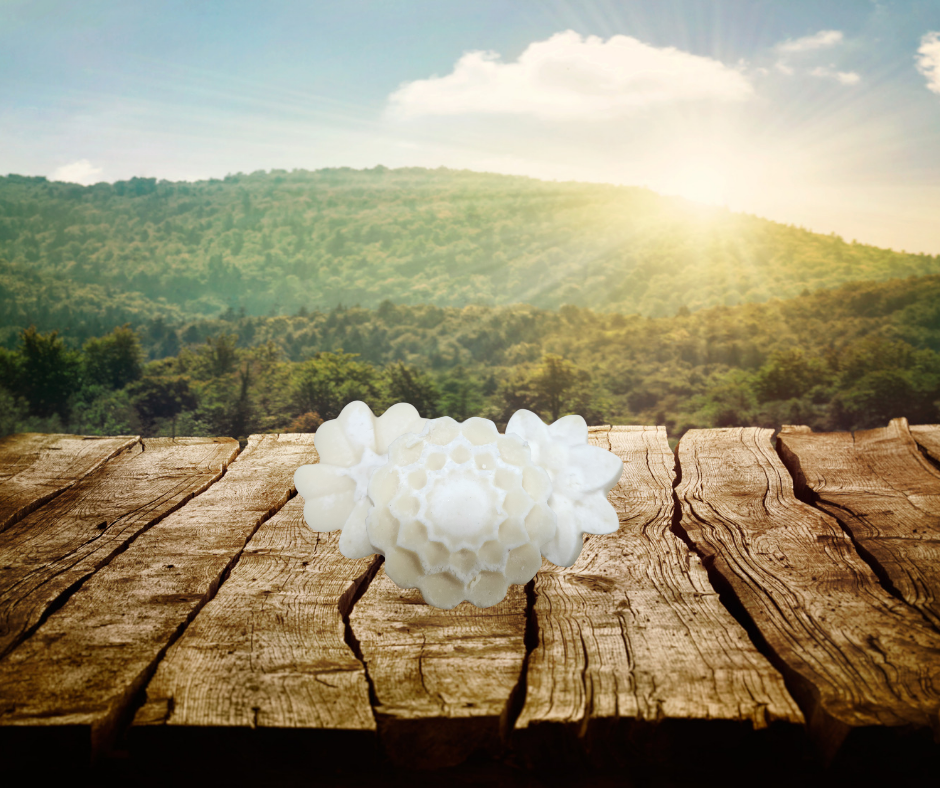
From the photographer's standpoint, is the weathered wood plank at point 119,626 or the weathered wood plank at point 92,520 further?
the weathered wood plank at point 92,520

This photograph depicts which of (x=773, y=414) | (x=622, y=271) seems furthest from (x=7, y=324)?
(x=773, y=414)

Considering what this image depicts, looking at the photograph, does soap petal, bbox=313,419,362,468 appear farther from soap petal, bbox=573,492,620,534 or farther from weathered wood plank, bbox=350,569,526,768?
soap petal, bbox=573,492,620,534

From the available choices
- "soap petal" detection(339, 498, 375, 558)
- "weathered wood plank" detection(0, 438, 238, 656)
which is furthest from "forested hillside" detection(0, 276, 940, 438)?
"soap petal" detection(339, 498, 375, 558)

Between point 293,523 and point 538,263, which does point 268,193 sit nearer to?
point 538,263

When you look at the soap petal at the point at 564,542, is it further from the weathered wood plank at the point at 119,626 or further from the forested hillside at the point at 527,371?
the forested hillside at the point at 527,371

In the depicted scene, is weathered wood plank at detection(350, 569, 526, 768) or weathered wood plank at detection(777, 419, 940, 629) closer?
weathered wood plank at detection(350, 569, 526, 768)

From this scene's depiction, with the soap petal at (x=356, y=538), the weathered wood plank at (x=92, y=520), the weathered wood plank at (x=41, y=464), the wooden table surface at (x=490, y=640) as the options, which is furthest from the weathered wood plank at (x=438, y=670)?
the weathered wood plank at (x=41, y=464)

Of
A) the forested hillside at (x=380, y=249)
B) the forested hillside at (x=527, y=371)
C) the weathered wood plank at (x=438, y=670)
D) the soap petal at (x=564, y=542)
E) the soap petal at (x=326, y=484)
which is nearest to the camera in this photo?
the weathered wood plank at (x=438, y=670)

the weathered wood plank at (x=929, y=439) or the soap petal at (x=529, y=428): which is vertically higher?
the soap petal at (x=529, y=428)
